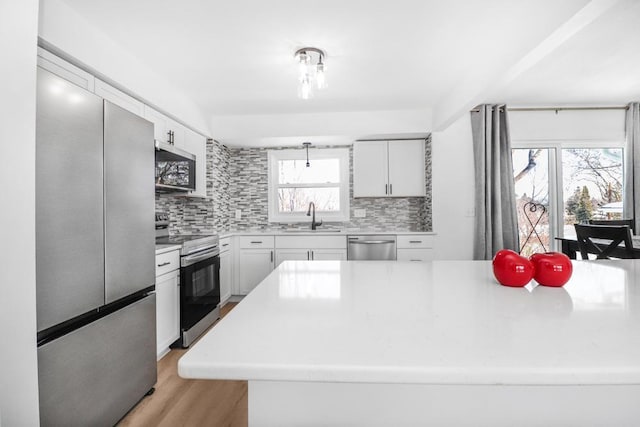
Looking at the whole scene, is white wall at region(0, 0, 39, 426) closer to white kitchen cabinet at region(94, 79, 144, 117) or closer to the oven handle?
white kitchen cabinet at region(94, 79, 144, 117)

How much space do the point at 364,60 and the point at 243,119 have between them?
6.31 feet

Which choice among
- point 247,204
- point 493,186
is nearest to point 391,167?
point 493,186

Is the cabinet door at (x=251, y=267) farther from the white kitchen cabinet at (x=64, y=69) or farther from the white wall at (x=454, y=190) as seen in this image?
the white kitchen cabinet at (x=64, y=69)

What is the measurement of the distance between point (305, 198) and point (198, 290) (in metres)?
2.03

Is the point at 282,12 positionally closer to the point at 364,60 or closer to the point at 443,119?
the point at 364,60

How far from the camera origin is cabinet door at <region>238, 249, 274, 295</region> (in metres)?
3.93

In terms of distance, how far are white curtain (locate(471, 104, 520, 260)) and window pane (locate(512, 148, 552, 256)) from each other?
1.10 ft

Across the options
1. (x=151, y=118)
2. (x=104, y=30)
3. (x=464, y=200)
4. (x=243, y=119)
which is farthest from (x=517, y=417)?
(x=243, y=119)

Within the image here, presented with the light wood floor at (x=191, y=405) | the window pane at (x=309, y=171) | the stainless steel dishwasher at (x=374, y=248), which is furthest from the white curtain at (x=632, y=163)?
the light wood floor at (x=191, y=405)

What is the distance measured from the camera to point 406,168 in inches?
157

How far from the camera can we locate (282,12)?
189cm

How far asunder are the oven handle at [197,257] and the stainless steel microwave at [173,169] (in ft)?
2.17

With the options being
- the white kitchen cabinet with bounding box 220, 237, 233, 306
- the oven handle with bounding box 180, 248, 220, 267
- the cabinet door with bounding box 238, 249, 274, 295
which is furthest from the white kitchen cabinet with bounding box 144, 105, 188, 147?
the cabinet door with bounding box 238, 249, 274, 295

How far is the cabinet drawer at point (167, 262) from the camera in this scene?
7.73 ft
